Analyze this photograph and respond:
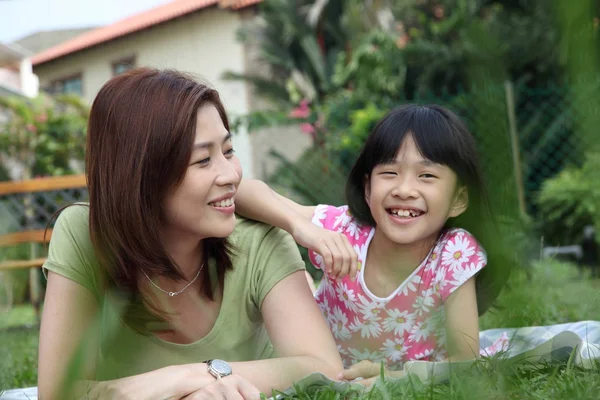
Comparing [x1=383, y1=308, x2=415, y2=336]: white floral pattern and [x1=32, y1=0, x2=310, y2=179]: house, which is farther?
[x1=32, y1=0, x2=310, y2=179]: house

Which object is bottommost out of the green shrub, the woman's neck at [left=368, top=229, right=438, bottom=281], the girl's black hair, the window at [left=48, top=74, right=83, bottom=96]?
the green shrub

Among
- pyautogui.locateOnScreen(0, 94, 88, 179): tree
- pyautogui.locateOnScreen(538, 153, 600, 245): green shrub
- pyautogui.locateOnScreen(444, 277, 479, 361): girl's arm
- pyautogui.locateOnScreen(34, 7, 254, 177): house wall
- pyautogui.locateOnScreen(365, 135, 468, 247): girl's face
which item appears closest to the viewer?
pyautogui.locateOnScreen(444, 277, 479, 361): girl's arm

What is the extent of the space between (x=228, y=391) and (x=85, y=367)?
0.31 metres

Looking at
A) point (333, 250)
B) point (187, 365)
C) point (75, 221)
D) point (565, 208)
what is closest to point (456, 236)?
point (333, 250)

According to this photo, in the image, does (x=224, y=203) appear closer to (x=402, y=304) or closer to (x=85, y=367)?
(x=85, y=367)

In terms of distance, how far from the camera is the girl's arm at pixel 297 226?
1967 millimetres

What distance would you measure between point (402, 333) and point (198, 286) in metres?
0.67

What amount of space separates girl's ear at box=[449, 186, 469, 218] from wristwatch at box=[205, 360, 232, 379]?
0.91 m

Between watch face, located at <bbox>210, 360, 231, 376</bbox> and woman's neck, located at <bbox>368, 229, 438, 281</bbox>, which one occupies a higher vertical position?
woman's neck, located at <bbox>368, 229, 438, 281</bbox>

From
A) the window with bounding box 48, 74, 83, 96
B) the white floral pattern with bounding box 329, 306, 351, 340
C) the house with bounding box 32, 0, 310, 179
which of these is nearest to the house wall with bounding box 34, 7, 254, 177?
the house with bounding box 32, 0, 310, 179

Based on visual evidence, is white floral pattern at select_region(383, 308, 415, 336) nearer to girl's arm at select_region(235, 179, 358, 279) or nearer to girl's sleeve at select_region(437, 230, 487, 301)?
girl's sleeve at select_region(437, 230, 487, 301)

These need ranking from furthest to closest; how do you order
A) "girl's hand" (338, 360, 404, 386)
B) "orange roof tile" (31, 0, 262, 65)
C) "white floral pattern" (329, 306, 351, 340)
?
"orange roof tile" (31, 0, 262, 65), "white floral pattern" (329, 306, 351, 340), "girl's hand" (338, 360, 404, 386)

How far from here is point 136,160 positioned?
1870 mm

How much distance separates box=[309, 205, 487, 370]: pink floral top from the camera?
228cm
